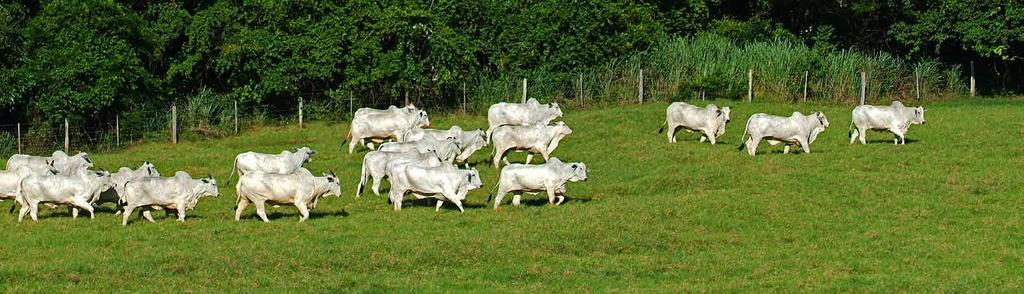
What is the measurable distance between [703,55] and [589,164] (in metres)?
18.6

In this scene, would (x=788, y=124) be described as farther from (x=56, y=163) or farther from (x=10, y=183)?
(x=10, y=183)

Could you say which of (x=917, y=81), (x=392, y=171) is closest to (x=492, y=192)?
(x=392, y=171)

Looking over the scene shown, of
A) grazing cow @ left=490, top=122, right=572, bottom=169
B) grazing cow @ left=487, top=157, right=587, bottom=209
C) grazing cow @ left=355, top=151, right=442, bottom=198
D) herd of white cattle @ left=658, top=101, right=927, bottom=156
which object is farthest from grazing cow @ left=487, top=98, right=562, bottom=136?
grazing cow @ left=487, top=157, right=587, bottom=209

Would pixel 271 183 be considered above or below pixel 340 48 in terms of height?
below

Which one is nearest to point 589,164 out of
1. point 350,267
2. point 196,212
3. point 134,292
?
point 196,212

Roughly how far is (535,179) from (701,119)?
10.5 meters

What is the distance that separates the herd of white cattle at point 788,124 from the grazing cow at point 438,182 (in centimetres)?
945

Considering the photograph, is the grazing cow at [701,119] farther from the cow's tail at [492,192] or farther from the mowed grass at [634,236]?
the cow's tail at [492,192]

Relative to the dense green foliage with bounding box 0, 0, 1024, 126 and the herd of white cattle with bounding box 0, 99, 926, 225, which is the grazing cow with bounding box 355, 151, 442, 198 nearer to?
the herd of white cattle with bounding box 0, 99, 926, 225

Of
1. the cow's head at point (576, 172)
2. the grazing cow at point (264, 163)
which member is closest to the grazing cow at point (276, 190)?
the grazing cow at point (264, 163)

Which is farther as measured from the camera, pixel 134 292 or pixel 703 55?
pixel 703 55

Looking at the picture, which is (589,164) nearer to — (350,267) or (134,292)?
(350,267)

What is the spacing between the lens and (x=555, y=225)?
27.1 meters

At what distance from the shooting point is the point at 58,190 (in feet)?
93.5
